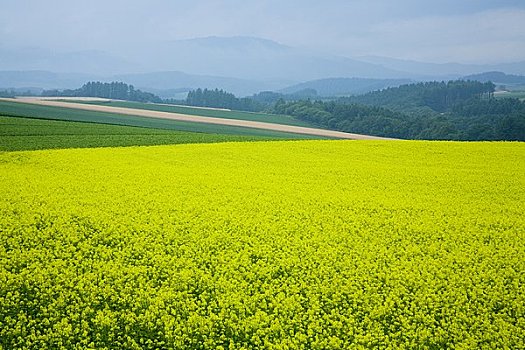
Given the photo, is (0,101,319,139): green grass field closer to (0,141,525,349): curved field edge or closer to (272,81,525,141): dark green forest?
(272,81,525,141): dark green forest

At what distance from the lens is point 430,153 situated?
2714cm

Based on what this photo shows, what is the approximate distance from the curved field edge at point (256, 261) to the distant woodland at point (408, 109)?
54.0m

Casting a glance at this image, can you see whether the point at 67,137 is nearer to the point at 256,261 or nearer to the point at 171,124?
the point at 256,261

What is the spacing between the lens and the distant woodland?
69.2 m

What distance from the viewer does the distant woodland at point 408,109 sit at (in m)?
69.2

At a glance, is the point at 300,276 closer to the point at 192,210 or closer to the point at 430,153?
the point at 192,210

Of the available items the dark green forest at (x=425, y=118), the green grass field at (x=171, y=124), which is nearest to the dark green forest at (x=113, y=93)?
the dark green forest at (x=425, y=118)

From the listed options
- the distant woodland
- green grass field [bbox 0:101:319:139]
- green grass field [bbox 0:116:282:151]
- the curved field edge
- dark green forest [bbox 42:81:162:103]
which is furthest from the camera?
dark green forest [bbox 42:81:162:103]

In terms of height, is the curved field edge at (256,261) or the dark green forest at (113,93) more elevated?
the dark green forest at (113,93)

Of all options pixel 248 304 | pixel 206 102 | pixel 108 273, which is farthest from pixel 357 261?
pixel 206 102

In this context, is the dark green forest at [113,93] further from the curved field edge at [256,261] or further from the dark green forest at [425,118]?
the curved field edge at [256,261]

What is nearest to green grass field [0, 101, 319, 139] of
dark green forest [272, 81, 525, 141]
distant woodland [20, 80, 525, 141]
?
dark green forest [272, 81, 525, 141]

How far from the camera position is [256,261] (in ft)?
33.4

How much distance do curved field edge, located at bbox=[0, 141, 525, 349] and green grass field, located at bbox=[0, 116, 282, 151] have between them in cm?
1051
